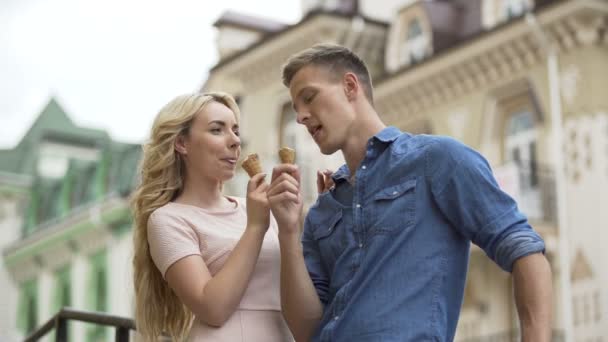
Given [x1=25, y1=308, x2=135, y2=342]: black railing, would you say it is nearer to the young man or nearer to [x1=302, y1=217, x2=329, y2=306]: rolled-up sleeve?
[x1=302, y1=217, x2=329, y2=306]: rolled-up sleeve

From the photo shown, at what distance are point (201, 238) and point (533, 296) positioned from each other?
115 centimetres

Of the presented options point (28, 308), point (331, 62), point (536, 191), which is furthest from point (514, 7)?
point (28, 308)

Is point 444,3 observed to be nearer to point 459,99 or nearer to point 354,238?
point 459,99

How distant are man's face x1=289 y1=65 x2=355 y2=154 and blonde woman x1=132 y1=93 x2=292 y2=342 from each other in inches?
10.1

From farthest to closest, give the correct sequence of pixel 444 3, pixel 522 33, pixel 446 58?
pixel 444 3, pixel 446 58, pixel 522 33

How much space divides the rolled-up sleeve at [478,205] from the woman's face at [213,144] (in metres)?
0.80

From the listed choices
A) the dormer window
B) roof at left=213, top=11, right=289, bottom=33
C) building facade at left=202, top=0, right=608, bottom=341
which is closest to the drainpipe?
building facade at left=202, top=0, right=608, bottom=341

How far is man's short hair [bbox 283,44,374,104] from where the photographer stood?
10.9 feet

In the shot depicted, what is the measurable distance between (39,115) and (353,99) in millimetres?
39412

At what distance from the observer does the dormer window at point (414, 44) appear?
21812mm

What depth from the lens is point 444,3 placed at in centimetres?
2217

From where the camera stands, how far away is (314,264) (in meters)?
3.47

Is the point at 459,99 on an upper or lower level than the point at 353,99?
upper

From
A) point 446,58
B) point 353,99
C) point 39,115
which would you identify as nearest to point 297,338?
point 353,99
